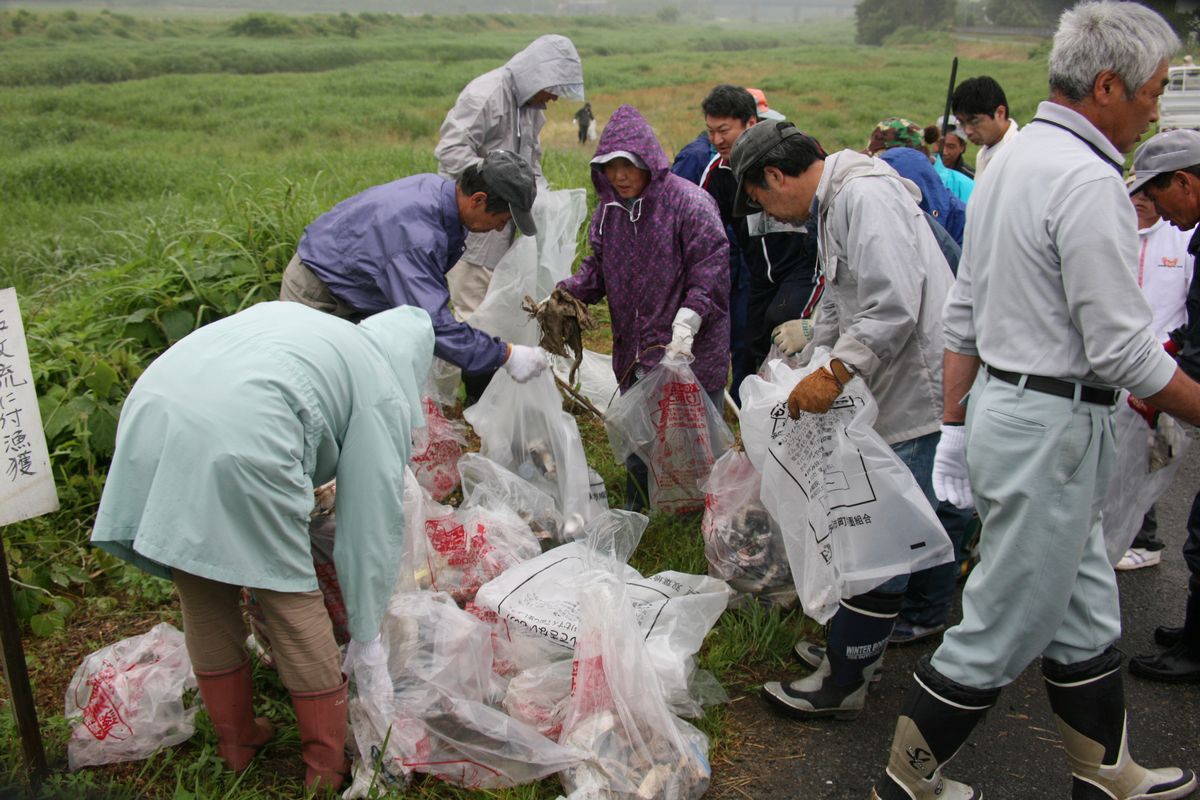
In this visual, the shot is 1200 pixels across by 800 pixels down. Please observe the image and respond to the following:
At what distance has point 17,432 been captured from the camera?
79.8 inches

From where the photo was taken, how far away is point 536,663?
8.35ft

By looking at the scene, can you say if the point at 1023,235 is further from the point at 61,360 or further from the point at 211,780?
the point at 61,360

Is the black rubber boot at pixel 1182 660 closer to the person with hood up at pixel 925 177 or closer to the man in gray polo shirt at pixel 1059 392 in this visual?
the man in gray polo shirt at pixel 1059 392

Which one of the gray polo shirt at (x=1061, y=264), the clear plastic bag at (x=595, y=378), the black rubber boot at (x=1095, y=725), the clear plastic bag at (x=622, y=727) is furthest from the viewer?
the clear plastic bag at (x=595, y=378)

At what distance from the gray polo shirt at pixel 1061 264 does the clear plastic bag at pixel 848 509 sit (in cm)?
52

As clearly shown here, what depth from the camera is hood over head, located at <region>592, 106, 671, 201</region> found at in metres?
3.13

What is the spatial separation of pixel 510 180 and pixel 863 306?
4.13 ft

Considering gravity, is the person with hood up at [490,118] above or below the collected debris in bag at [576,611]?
above

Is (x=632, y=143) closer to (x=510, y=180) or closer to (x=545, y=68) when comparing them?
(x=510, y=180)

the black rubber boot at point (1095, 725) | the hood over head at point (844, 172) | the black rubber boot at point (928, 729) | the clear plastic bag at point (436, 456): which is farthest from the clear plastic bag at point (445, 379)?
the black rubber boot at point (1095, 725)

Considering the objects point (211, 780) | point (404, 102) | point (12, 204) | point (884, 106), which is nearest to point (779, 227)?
point (211, 780)

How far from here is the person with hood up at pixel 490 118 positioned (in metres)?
4.41

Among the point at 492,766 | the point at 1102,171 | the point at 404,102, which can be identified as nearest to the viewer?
the point at 1102,171

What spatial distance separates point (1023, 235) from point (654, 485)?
1908 mm
